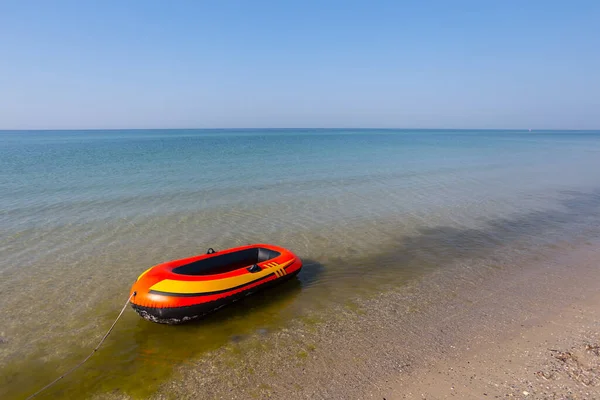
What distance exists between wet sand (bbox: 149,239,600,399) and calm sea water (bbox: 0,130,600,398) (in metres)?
0.66

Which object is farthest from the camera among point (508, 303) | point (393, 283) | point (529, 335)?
point (393, 283)

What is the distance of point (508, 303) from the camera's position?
23.5 feet

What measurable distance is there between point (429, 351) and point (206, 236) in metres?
7.97

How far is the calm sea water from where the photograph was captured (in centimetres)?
606

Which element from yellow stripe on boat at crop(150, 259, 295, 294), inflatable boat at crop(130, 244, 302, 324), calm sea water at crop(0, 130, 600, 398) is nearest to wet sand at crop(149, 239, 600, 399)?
calm sea water at crop(0, 130, 600, 398)

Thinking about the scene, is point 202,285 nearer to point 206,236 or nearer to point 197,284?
point 197,284

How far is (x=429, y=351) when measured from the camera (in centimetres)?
560

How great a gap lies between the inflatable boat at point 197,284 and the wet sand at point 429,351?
110cm

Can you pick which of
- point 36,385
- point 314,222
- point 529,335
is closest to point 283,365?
point 36,385

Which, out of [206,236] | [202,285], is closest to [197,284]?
[202,285]

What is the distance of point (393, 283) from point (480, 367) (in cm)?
318

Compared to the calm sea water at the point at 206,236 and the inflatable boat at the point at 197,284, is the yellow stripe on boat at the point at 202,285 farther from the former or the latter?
the calm sea water at the point at 206,236

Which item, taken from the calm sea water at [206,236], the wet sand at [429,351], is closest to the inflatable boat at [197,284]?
the calm sea water at [206,236]

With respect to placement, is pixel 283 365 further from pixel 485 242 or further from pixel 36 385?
pixel 485 242
